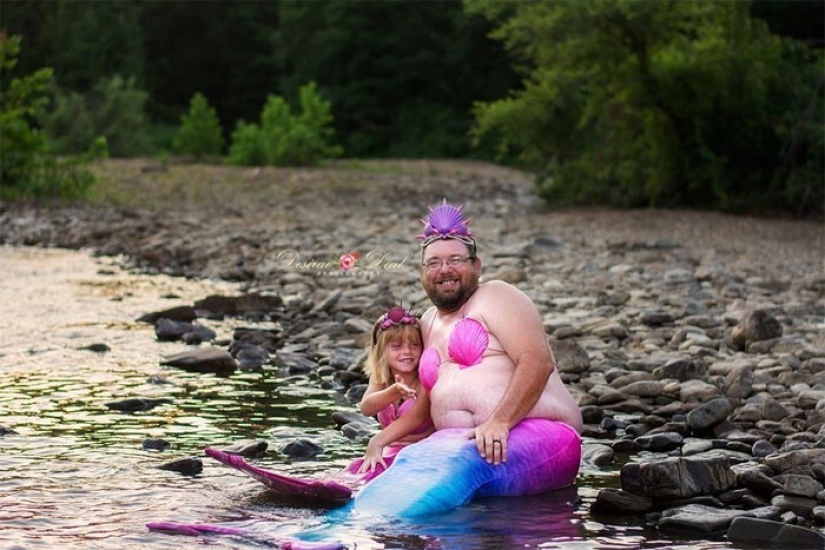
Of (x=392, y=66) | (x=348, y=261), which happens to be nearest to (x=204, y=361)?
(x=348, y=261)

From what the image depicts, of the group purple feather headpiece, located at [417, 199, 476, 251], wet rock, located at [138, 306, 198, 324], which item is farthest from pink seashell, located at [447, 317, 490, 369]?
wet rock, located at [138, 306, 198, 324]

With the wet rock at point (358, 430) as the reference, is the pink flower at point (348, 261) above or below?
above

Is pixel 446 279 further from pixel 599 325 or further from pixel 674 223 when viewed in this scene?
pixel 674 223

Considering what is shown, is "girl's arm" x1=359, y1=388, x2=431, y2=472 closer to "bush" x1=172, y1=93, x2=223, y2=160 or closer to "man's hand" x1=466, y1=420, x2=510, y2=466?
"man's hand" x1=466, y1=420, x2=510, y2=466

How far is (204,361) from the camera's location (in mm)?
8727

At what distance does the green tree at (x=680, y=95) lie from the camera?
57.6 ft

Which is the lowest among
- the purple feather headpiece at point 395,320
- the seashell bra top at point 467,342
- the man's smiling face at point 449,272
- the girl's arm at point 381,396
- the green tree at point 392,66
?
the girl's arm at point 381,396

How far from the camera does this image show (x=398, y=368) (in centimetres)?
599

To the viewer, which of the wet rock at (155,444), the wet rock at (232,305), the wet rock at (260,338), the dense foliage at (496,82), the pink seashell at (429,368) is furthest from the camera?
the dense foliage at (496,82)

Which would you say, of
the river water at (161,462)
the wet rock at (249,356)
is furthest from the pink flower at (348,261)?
the wet rock at (249,356)

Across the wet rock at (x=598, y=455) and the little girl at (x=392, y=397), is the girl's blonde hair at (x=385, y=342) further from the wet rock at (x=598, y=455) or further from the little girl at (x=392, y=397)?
the wet rock at (x=598, y=455)

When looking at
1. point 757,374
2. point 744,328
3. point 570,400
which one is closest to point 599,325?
point 744,328

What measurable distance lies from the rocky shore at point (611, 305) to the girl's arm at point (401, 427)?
0.87 metres

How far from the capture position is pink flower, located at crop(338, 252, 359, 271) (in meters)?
13.6
